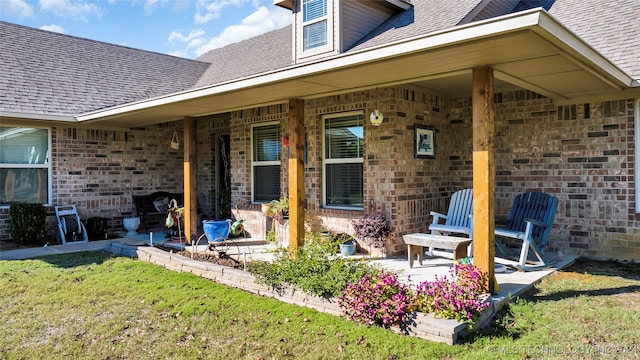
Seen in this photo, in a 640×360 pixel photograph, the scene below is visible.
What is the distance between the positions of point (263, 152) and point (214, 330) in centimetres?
505

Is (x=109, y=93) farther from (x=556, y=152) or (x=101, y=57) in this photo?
(x=556, y=152)

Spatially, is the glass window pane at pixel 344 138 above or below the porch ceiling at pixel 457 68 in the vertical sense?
below

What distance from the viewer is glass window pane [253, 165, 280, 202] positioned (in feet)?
28.1

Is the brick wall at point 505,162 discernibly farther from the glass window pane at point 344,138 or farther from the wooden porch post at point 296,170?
the wooden porch post at point 296,170

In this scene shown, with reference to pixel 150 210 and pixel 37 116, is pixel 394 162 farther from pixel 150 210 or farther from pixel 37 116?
pixel 37 116

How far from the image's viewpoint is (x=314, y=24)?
27.3 ft

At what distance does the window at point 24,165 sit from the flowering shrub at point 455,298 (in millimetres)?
8227

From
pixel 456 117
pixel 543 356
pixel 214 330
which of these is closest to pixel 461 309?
pixel 543 356

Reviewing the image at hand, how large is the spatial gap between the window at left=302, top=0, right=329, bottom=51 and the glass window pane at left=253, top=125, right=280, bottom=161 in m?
1.69

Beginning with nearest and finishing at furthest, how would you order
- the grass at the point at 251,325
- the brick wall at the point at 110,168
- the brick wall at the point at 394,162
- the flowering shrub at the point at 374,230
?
the grass at the point at 251,325 < the flowering shrub at the point at 374,230 < the brick wall at the point at 394,162 < the brick wall at the point at 110,168

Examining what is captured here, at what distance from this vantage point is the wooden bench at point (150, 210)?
33.0 ft

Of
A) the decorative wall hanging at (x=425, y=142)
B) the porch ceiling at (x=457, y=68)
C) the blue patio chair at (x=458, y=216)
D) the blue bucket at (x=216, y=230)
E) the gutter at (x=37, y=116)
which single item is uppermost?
the gutter at (x=37, y=116)

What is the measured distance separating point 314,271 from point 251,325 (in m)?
0.98

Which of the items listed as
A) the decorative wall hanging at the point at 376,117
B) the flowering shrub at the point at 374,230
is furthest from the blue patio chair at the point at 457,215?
the decorative wall hanging at the point at 376,117
